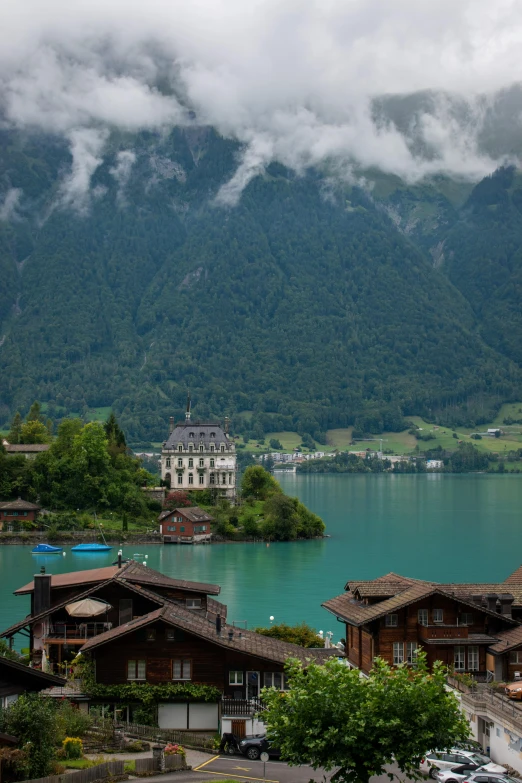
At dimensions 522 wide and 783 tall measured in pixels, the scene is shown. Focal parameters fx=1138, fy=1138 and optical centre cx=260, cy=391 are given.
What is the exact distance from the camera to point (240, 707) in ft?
111

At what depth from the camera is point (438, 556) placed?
109 metres

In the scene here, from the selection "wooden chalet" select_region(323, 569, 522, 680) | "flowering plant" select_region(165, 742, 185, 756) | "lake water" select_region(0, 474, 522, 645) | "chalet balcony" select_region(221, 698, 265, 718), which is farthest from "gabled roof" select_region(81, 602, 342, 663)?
"lake water" select_region(0, 474, 522, 645)

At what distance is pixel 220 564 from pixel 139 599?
208 feet

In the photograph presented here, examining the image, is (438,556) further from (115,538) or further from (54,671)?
(54,671)

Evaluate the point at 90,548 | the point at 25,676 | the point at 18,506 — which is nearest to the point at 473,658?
the point at 25,676

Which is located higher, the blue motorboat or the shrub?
the blue motorboat

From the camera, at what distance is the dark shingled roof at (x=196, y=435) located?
14950cm

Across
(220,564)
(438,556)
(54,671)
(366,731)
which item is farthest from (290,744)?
(438,556)

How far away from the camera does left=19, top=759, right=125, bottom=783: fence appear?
79.9ft

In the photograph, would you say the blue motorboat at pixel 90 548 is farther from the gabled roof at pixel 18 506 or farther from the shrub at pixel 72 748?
the shrub at pixel 72 748

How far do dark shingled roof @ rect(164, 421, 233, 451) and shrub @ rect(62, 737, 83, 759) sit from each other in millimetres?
120000

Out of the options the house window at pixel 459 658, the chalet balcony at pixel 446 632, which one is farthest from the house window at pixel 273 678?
the house window at pixel 459 658

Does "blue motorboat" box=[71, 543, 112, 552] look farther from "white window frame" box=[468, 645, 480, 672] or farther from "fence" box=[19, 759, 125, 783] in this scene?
"fence" box=[19, 759, 125, 783]

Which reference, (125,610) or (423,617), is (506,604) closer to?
(423,617)
